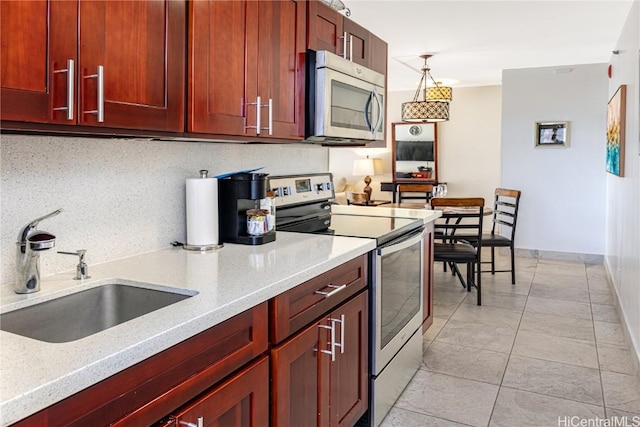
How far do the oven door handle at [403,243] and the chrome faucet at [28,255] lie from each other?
4.27 ft

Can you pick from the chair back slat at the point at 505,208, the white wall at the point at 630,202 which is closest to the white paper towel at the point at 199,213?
the white wall at the point at 630,202

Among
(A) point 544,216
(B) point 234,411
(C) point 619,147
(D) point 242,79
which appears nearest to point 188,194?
(D) point 242,79

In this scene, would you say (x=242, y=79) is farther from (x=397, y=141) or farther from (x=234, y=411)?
(x=397, y=141)

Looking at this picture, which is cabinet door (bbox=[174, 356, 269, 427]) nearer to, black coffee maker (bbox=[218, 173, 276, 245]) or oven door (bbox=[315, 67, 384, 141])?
black coffee maker (bbox=[218, 173, 276, 245])

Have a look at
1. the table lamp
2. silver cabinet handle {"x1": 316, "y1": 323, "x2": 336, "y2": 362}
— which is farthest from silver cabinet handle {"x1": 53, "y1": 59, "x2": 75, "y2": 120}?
the table lamp

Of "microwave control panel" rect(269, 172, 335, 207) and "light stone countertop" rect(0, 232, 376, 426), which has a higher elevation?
"microwave control panel" rect(269, 172, 335, 207)

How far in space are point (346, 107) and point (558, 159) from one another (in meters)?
4.43

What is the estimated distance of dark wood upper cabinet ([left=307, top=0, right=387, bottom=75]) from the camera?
2309mm

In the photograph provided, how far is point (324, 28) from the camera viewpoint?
2.39 metres

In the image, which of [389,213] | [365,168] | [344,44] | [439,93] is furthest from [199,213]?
[365,168]

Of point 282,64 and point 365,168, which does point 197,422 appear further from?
point 365,168

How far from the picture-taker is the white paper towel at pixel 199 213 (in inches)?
77.2

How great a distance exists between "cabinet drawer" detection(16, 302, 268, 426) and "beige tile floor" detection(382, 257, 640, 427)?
127 centimetres

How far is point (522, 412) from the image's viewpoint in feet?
7.92
